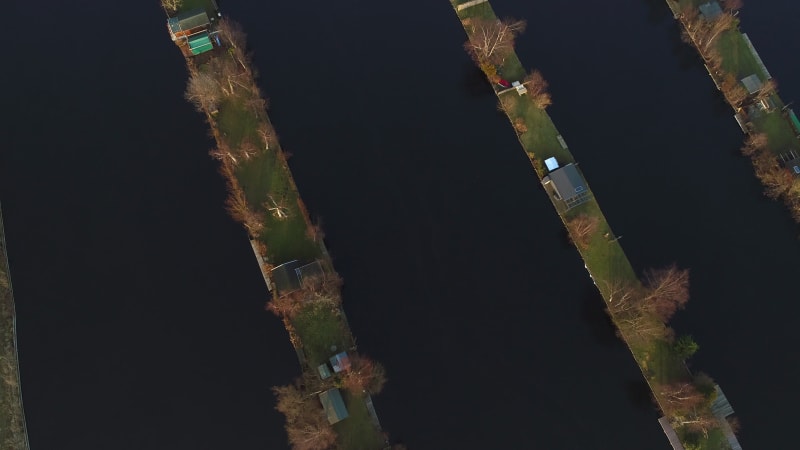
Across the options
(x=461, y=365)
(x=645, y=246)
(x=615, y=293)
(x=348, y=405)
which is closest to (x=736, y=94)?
(x=645, y=246)

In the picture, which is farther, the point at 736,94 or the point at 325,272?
the point at 736,94

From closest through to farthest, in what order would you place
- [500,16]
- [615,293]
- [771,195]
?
[615,293], [771,195], [500,16]

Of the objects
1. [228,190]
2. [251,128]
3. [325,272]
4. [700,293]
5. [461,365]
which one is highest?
[251,128]

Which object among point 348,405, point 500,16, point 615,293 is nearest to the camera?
point 348,405

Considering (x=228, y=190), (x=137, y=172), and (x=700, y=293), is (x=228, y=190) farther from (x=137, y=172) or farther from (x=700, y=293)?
(x=700, y=293)

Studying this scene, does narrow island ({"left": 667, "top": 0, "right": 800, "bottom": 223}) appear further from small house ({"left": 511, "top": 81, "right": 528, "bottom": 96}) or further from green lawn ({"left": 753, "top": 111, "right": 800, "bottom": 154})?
small house ({"left": 511, "top": 81, "right": 528, "bottom": 96})

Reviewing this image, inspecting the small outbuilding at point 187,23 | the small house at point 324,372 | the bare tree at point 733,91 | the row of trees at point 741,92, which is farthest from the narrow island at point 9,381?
the bare tree at point 733,91

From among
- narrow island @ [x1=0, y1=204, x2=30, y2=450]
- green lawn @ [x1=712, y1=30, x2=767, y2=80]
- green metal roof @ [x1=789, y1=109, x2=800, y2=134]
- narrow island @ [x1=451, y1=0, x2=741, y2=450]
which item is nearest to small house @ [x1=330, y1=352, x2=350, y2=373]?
narrow island @ [x1=451, y1=0, x2=741, y2=450]
